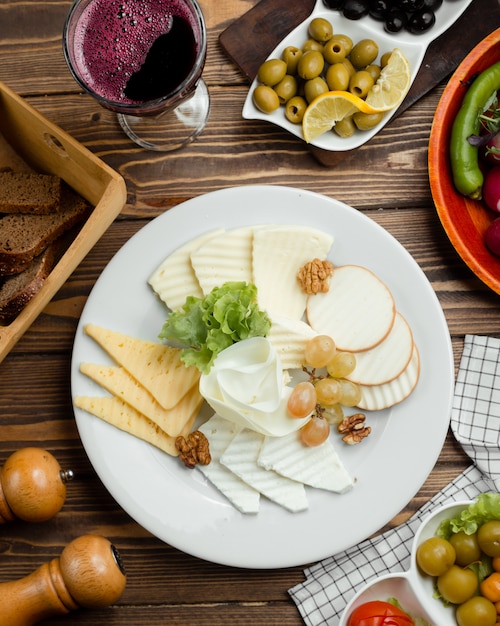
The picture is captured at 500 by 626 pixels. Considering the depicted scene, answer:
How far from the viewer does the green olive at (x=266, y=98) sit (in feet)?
5.32

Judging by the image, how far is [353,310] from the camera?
158 centimetres

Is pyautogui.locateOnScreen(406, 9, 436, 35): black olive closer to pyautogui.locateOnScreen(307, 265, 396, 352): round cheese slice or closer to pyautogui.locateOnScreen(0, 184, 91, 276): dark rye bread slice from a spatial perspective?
pyautogui.locateOnScreen(307, 265, 396, 352): round cheese slice

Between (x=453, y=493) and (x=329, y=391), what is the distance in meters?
0.44

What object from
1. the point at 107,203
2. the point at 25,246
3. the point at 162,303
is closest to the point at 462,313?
the point at 162,303

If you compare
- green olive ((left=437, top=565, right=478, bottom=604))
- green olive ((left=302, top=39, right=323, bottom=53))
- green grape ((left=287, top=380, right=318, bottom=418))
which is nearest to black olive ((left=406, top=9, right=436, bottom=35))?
green olive ((left=302, top=39, right=323, bottom=53))

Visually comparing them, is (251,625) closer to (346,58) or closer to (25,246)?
(25,246)

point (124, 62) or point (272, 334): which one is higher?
point (124, 62)

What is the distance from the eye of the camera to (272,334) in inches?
60.8

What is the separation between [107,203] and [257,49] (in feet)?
1.89

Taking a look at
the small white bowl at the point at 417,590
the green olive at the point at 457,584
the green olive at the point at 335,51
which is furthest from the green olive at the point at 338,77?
the green olive at the point at 457,584

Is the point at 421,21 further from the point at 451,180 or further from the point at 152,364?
the point at 152,364

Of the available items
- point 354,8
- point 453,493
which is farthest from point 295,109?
point 453,493

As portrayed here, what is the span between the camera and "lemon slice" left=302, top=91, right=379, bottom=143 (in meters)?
1.57

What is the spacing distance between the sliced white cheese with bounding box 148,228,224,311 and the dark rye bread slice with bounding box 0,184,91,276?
231mm
